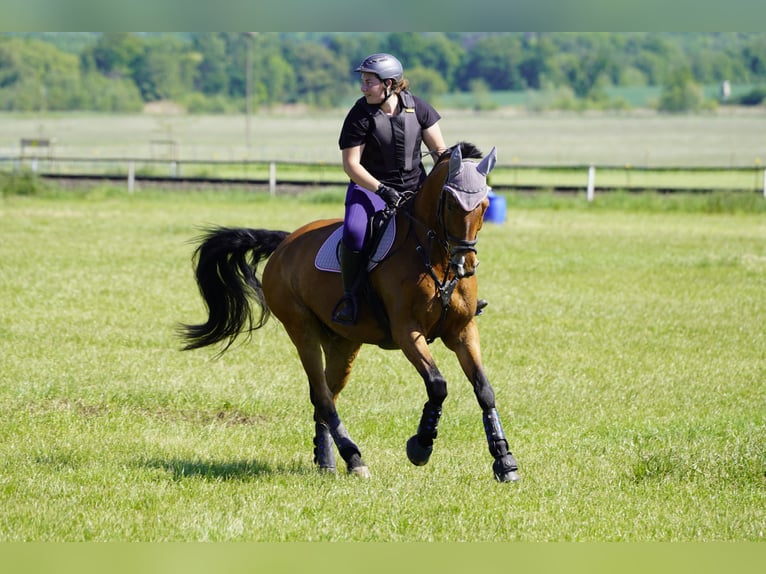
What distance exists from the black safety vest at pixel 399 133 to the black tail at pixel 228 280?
205cm

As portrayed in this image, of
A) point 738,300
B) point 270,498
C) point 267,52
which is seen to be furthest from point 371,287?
point 267,52

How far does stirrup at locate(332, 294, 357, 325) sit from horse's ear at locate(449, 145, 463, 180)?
131cm

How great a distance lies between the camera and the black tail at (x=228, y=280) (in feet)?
31.7

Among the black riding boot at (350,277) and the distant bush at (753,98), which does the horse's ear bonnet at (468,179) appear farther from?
the distant bush at (753,98)

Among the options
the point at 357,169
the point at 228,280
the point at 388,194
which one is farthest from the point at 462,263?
the point at 228,280

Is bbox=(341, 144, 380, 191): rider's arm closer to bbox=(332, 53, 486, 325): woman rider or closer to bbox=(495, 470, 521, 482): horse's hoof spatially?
bbox=(332, 53, 486, 325): woman rider

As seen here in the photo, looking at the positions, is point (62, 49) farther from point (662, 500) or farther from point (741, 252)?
point (662, 500)

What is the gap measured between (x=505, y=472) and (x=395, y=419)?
8.02ft

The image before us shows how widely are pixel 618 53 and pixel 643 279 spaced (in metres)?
140

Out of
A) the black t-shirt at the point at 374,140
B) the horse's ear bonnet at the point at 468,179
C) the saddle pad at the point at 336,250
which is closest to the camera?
the horse's ear bonnet at the point at 468,179

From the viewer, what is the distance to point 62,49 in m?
108

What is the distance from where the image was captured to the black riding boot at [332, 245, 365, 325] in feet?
25.9

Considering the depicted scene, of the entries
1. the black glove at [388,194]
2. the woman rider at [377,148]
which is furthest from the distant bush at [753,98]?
the black glove at [388,194]

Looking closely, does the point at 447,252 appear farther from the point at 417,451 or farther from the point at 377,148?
the point at 417,451
